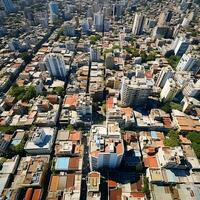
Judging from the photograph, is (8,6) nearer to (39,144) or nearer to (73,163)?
(39,144)

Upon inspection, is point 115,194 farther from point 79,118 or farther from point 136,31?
point 136,31

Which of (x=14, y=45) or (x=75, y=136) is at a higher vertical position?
(x=75, y=136)

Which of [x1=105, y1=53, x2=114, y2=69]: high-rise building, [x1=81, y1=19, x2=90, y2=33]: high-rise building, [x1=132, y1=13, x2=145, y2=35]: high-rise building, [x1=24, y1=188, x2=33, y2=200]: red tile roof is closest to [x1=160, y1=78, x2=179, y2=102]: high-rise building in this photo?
[x1=105, y1=53, x2=114, y2=69]: high-rise building

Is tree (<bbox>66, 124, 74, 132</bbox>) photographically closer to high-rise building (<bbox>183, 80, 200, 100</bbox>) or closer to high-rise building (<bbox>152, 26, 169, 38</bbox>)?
high-rise building (<bbox>183, 80, 200, 100</bbox>)

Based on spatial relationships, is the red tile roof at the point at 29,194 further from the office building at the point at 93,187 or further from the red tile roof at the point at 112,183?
the red tile roof at the point at 112,183

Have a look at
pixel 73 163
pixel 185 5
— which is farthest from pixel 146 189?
pixel 185 5

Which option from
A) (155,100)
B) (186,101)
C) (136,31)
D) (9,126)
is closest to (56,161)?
(9,126)

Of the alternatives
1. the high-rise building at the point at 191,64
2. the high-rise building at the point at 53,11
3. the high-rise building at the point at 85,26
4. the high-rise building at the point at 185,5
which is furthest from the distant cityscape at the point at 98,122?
the high-rise building at the point at 185,5
